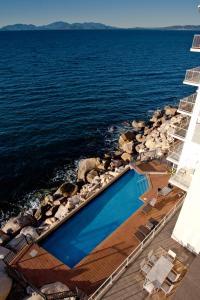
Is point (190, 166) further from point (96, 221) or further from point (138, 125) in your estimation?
point (138, 125)

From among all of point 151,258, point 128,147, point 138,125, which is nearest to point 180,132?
point 151,258

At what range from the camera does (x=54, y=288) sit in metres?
16.6

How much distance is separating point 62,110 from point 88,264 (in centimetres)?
4100

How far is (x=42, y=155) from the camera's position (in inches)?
1606

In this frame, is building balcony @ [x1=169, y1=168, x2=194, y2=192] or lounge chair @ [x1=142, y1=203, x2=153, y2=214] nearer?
lounge chair @ [x1=142, y1=203, x2=153, y2=214]

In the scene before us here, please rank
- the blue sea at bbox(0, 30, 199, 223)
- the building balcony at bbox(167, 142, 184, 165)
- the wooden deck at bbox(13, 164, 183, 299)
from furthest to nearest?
the blue sea at bbox(0, 30, 199, 223), the building balcony at bbox(167, 142, 184, 165), the wooden deck at bbox(13, 164, 183, 299)

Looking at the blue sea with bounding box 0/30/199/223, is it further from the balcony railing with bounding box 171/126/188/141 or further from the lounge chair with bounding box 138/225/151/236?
the balcony railing with bounding box 171/126/188/141

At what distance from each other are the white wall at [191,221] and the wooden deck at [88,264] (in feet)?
13.2

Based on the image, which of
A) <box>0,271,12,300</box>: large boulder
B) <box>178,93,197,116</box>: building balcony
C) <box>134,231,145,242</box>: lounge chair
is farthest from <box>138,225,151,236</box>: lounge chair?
<box>178,93,197,116</box>: building balcony

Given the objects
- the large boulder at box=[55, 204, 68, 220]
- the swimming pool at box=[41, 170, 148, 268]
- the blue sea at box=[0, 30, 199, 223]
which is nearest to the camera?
the swimming pool at box=[41, 170, 148, 268]

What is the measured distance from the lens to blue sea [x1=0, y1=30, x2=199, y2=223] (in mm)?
36875

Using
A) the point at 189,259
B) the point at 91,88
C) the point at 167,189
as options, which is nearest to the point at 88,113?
the point at 91,88

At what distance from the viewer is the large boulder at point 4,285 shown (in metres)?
16.6

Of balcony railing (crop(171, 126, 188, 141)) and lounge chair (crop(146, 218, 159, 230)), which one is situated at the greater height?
balcony railing (crop(171, 126, 188, 141))
